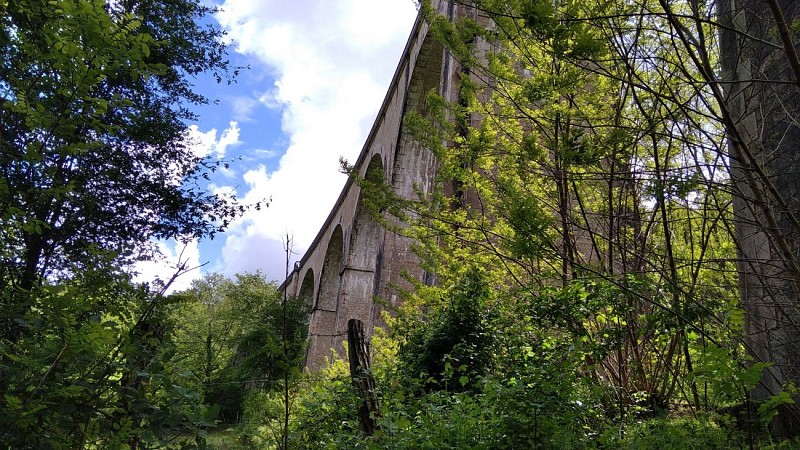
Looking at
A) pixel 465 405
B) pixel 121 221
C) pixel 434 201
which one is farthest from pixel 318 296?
pixel 465 405

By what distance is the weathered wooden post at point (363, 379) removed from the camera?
3.73m

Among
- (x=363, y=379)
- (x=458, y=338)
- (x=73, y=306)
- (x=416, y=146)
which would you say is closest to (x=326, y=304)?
(x=416, y=146)

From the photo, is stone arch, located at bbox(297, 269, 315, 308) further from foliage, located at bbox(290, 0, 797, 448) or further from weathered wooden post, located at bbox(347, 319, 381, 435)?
weathered wooden post, located at bbox(347, 319, 381, 435)

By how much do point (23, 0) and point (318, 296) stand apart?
76.6 ft

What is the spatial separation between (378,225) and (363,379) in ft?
47.4

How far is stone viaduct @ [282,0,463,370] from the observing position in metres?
13.3

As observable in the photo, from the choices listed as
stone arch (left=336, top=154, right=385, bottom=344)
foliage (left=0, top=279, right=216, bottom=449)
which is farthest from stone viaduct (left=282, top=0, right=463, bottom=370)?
foliage (left=0, top=279, right=216, bottom=449)

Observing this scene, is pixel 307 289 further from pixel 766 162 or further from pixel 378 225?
pixel 766 162

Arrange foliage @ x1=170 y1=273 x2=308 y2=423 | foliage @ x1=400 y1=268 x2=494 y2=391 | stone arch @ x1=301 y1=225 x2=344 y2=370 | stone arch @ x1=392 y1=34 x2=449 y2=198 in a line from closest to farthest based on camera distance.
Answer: foliage @ x1=400 y1=268 x2=494 y2=391 → stone arch @ x1=392 y1=34 x2=449 y2=198 → foliage @ x1=170 y1=273 x2=308 y2=423 → stone arch @ x1=301 y1=225 x2=344 y2=370

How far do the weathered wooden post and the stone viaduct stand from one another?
309cm

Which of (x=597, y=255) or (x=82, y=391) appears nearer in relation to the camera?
(x=82, y=391)

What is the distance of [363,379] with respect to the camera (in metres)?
3.93

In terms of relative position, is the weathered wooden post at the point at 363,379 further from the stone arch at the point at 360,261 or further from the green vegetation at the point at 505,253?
the stone arch at the point at 360,261

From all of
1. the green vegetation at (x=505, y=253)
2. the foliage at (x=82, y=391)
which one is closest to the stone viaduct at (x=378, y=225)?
the green vegetation at (x=505, y=253)
